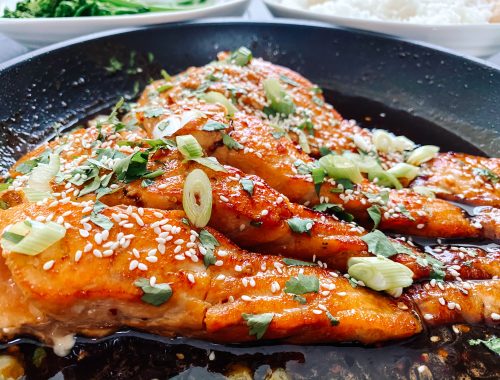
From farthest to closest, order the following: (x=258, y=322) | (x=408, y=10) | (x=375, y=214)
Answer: (x=408, y=10) < (x=375, y=214) < (x=258, y=322)

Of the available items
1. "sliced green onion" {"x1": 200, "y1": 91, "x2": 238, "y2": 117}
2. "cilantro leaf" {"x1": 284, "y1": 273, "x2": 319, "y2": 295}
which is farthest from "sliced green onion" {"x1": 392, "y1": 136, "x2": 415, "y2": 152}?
"cilantro leaf" {"x1": 284, "y1": 273, "x2": 319, "y2": 295}

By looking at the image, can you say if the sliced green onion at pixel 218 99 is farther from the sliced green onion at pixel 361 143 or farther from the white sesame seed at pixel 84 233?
the white sesame seed at pixel 84 233

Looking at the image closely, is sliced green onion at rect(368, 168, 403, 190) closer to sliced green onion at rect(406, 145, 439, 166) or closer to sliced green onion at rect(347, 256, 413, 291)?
sliced green onion at rect(406, 145, 439, 166)

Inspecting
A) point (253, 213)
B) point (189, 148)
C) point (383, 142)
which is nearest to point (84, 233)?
point (189, 148)

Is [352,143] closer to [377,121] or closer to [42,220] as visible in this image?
[377,121]

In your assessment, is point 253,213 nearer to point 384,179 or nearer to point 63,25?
point 384,179
